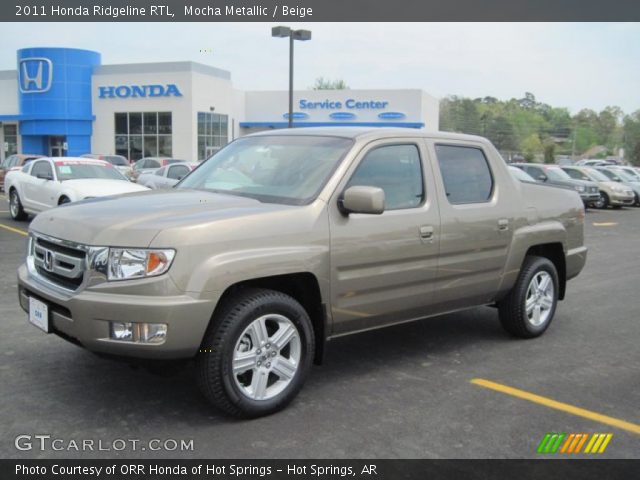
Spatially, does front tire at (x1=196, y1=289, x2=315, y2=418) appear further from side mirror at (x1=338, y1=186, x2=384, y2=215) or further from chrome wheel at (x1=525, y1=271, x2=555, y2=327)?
chrome wheel at (x1=525, y1=271, x2=555, y2=327)

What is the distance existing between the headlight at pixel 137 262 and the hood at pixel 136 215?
0.05m

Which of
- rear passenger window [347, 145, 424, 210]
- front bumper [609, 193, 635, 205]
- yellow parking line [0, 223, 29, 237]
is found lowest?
yellow parking line [0, 223, 29, 237]

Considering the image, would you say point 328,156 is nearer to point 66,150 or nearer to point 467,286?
point 467,286

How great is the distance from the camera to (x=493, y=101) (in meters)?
166

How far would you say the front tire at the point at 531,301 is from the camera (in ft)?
19.9

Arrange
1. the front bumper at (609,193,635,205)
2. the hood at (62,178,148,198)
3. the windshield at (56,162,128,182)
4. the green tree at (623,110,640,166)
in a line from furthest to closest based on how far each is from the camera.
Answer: the green tree at (623,110,640,166)
the front bumper at (609,193,635,205)
the windshield at (56,162,128,182)
the hood at (62,178,148,198)

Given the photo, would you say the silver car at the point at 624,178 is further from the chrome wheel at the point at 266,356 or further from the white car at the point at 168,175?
the chrome wheel at the point at 266,356

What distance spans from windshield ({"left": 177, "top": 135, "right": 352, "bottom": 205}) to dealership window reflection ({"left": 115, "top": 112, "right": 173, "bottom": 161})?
38.2 m

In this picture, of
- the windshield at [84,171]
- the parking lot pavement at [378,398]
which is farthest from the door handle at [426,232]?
the windshield at [84,171]

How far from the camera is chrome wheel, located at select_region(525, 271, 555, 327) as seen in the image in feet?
20.4

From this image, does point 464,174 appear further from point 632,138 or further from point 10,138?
point 632,138
